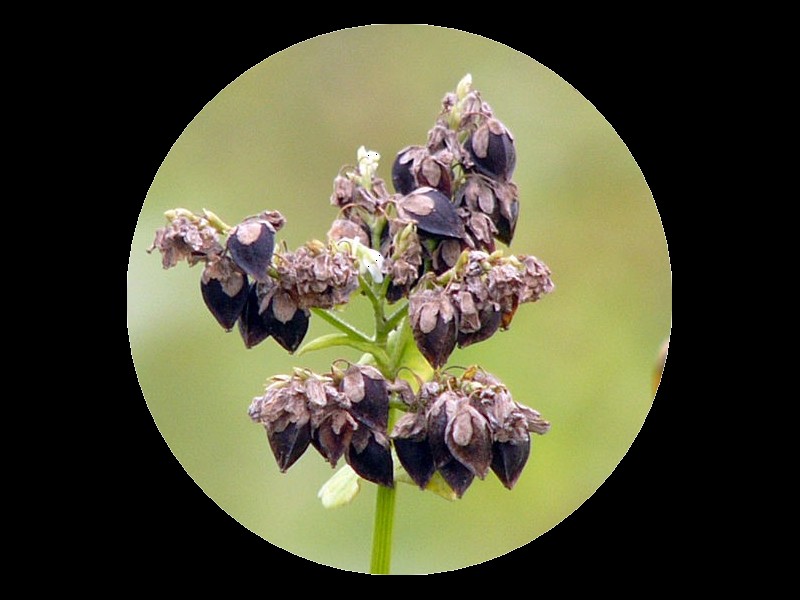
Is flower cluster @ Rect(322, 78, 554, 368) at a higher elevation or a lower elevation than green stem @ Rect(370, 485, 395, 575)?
higher

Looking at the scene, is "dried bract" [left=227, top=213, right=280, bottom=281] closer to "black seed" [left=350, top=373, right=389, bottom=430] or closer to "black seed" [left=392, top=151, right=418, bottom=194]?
"black seed" [left=350, top=373, right=389, bottom=430]

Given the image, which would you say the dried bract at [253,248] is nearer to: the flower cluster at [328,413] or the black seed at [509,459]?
the flower cluster at [328,413]

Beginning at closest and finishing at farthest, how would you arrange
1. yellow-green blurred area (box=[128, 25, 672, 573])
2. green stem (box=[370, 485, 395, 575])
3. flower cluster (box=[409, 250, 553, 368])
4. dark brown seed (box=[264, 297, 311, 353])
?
1. flower cluster (box=[409, 250, 553, 368])
2. dark brown seed (box=[264, 297, 311, 353])
3. green stem (box=[370, 485, 395, 575])
4. yellow-green blurred area (box=[128, 25, 672, 573])

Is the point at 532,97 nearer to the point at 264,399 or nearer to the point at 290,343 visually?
the point at 290,343

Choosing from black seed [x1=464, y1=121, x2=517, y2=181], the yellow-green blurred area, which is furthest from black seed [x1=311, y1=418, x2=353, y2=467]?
black seed [x1=464, y1=121, x2=517, y2=181]

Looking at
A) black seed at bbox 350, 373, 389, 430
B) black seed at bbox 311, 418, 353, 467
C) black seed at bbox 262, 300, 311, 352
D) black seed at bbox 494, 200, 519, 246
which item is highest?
black seed at bbox 494, 200, 519, 246

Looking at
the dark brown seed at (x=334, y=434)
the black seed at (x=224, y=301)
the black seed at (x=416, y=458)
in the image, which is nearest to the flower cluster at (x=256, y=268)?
the black seed at (x=224, y=301)

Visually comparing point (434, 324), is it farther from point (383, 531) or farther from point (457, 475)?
point (383, 531)

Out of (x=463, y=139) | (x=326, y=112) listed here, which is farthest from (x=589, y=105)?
(x=326, y=112)

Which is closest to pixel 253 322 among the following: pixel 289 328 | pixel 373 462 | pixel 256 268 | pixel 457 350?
pixel 289 328
